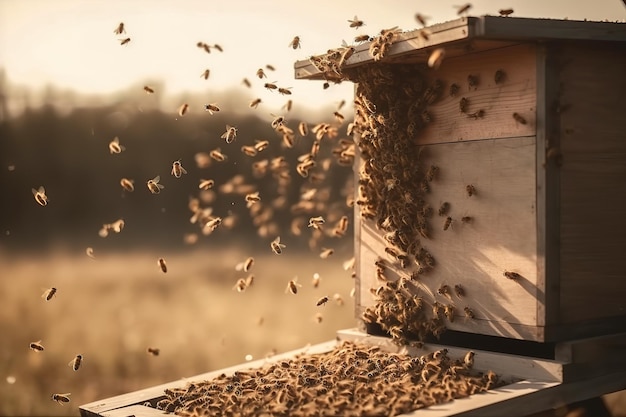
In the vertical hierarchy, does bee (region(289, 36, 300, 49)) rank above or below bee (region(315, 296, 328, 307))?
above

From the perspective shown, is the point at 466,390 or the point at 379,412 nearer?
the point at 379,412

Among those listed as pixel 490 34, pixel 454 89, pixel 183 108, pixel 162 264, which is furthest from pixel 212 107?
pixel 490 34

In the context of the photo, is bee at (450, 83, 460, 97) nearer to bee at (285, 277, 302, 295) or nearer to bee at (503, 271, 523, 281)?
bee at (503, 271, 523, 281)

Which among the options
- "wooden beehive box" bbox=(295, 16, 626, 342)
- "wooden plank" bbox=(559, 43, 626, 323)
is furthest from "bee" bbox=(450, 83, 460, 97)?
"wooden plank" bbox=(559, 43, 626, 323)

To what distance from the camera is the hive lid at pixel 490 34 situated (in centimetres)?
453

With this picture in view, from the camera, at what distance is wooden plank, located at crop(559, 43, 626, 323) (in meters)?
4.81

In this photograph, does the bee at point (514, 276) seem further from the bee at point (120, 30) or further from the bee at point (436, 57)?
the bee at point (120, 30)

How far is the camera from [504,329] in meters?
4.96

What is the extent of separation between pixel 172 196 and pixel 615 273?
32.9ft

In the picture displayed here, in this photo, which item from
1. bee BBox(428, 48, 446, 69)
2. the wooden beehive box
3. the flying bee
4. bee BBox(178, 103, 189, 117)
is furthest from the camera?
bee BBox(178, 103, 189, 117)

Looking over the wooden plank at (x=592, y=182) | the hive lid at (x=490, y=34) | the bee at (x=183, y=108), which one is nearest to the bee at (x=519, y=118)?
the wooden plank at (x=592, y=182)

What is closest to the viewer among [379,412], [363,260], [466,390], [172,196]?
[379,412]

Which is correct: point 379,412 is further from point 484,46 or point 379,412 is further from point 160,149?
point 160,149

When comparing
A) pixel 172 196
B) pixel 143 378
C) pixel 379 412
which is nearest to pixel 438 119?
pixel 379 412
